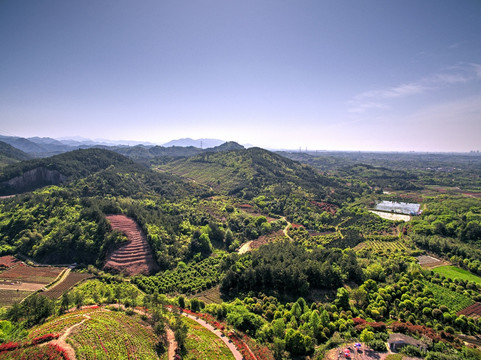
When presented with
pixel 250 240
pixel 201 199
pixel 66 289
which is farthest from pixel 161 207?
pixel 66 289

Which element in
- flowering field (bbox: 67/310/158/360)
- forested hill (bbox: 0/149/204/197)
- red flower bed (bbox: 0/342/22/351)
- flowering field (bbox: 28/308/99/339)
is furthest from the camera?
forested hill (bbox: 0/149/204/197)

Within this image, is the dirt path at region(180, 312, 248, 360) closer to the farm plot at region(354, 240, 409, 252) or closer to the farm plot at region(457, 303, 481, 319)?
the farm plot at region(457, 303, 481, 319)

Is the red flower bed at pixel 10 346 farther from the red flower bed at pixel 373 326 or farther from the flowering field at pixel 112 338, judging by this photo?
the red flower bed at pixel 373 326

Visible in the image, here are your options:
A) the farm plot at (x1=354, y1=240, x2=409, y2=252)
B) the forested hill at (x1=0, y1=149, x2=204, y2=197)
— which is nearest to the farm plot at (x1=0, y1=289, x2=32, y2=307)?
the forested hill at (x1=0, y1=149, x2=204, y2=197)

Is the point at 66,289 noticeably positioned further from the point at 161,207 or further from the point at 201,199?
the point at 201,199

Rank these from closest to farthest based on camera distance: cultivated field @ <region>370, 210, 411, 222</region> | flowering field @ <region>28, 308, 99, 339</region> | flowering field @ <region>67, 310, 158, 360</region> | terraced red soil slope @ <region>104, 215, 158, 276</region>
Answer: flowering field @ <region>67, 310, 158, 360</region>
flowering field @ <region>28, 308, 99, 339</region>
terraced red soil slope @ <region>104, 215, 158, 276</region>
cultivated field @ <region>370, 210, 411, 222</region>

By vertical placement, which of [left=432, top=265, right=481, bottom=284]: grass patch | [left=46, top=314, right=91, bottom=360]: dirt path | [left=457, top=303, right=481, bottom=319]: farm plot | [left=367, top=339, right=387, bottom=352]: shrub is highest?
[left=46, top=314, right=91, bottom=360]: dirt path
